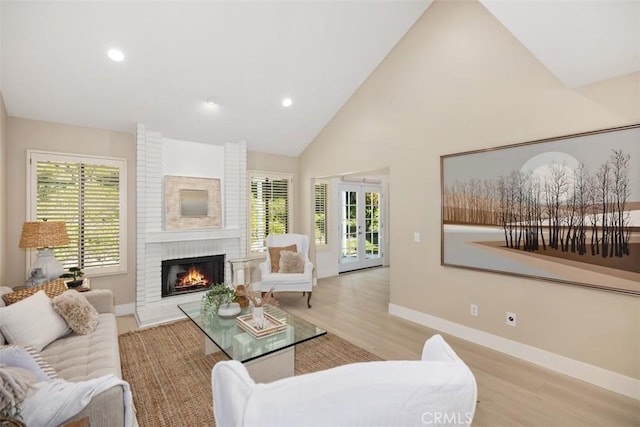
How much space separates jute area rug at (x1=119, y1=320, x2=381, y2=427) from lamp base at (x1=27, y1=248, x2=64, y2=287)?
101 centimetres

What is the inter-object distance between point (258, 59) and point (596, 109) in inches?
134

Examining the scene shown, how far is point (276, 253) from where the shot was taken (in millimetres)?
4754

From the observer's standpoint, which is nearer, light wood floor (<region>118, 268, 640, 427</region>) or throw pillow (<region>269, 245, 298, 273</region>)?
light wood floor (<region>118, 268, 640, 427</region>)

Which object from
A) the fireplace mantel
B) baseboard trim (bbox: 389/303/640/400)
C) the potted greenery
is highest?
the fireplace mantel

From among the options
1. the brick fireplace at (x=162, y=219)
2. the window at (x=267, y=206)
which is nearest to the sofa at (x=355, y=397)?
the brick fireplace at (x=162, y=219)

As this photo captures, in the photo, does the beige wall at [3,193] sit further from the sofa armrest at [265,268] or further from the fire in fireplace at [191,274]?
the sofa armrest at [265,268]

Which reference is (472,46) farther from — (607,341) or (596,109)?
(607,341)

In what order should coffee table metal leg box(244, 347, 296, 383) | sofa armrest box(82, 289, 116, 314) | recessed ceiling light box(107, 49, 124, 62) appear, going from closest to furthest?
coffee table metal leg box(244, 347, 296, 383) < sofa armrest box(82, 289, 116, 314) < recessed ceiling light box(107, 49, 124, 62)

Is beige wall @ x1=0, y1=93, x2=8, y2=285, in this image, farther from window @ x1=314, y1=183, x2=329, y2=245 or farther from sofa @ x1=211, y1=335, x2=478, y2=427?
window @ x1=314, y1=183, x2=329, y2=245

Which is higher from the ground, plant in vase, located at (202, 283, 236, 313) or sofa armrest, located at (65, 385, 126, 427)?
plant in vase, located at (202, 283, 236, 313)

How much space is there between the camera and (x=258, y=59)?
3574 mm

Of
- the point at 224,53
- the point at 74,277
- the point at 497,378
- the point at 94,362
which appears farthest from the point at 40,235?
the point at 497,378

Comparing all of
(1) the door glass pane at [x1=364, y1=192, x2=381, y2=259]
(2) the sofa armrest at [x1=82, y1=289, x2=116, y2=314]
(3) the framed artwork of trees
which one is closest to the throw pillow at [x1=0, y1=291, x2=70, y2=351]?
(2) the sofa armrest at [x1=82, y1=289, x2=116, y2=314]

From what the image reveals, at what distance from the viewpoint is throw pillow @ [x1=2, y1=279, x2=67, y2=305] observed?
236 cm
